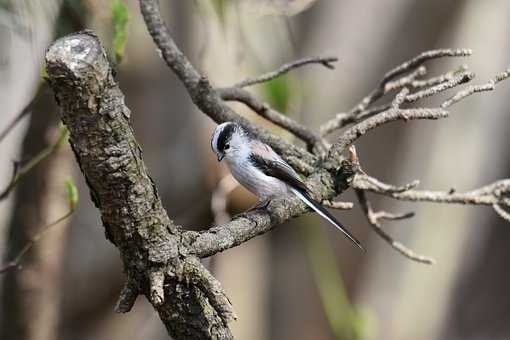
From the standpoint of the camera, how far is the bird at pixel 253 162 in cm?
267

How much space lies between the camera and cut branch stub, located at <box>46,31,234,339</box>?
1.43 m

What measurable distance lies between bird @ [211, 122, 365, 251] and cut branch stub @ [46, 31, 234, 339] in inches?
33.4

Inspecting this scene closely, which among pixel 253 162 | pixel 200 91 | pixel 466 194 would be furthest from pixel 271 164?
pixel 466 194

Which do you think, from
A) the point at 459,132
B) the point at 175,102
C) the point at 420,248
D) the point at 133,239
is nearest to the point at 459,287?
the point at 420,248

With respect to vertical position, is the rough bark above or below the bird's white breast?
below

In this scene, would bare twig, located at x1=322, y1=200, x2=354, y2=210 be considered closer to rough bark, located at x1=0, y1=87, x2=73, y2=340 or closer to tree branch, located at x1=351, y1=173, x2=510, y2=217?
tree branch, located at x1=351, y1=173, x2=510, y2=217

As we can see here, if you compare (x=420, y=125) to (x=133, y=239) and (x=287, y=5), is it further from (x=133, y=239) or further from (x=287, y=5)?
(x=133, y=239)

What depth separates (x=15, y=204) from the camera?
3383 millimetres

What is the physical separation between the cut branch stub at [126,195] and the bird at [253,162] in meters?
0.85

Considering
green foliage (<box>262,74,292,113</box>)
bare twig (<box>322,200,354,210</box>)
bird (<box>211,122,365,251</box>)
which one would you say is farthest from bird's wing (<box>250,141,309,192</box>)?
green foliage (<box>262,74,292,113</box>)

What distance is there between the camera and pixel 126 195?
158cm

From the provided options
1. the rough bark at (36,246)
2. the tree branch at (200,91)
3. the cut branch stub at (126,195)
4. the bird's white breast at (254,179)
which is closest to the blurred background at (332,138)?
the rough bark at (36,246)

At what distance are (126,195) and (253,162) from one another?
1.35 meters

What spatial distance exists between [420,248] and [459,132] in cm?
93
